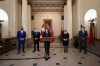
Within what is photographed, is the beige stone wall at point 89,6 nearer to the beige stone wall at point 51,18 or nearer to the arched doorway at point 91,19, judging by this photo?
the arched doorway at point 91,19

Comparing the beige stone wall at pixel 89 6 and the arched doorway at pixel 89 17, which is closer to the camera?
the beige stone wall at pixel 89 6

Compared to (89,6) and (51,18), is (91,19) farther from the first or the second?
(51,18)

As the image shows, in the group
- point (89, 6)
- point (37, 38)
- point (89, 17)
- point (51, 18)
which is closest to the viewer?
point (37, 38)

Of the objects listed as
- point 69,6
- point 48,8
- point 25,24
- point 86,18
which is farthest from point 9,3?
point 48,8

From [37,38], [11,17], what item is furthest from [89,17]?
[37,38]

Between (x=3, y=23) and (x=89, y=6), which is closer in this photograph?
(x=89, y=6)

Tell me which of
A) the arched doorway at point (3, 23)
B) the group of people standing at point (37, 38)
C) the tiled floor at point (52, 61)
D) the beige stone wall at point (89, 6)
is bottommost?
the tiled floor at point (52, 61)

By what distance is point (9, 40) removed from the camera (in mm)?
18172

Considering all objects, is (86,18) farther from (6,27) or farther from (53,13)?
(53,13)

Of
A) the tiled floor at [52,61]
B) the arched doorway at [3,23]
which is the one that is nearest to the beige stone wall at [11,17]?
the arched doorway at [3,23]

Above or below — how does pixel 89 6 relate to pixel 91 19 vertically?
above

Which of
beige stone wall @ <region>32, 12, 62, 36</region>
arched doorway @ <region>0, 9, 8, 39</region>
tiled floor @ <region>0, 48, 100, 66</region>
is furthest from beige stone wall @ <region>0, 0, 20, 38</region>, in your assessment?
beige stone wall @ <region>32, 12, 62, 36</region>

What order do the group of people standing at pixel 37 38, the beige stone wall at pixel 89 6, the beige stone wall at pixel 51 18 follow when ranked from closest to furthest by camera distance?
the group of people standing at pixel 37 38, the beige stone wall at pixel 89 6, the beige stone wall at pixel 51 18

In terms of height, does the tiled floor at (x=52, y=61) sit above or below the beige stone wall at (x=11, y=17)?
below
